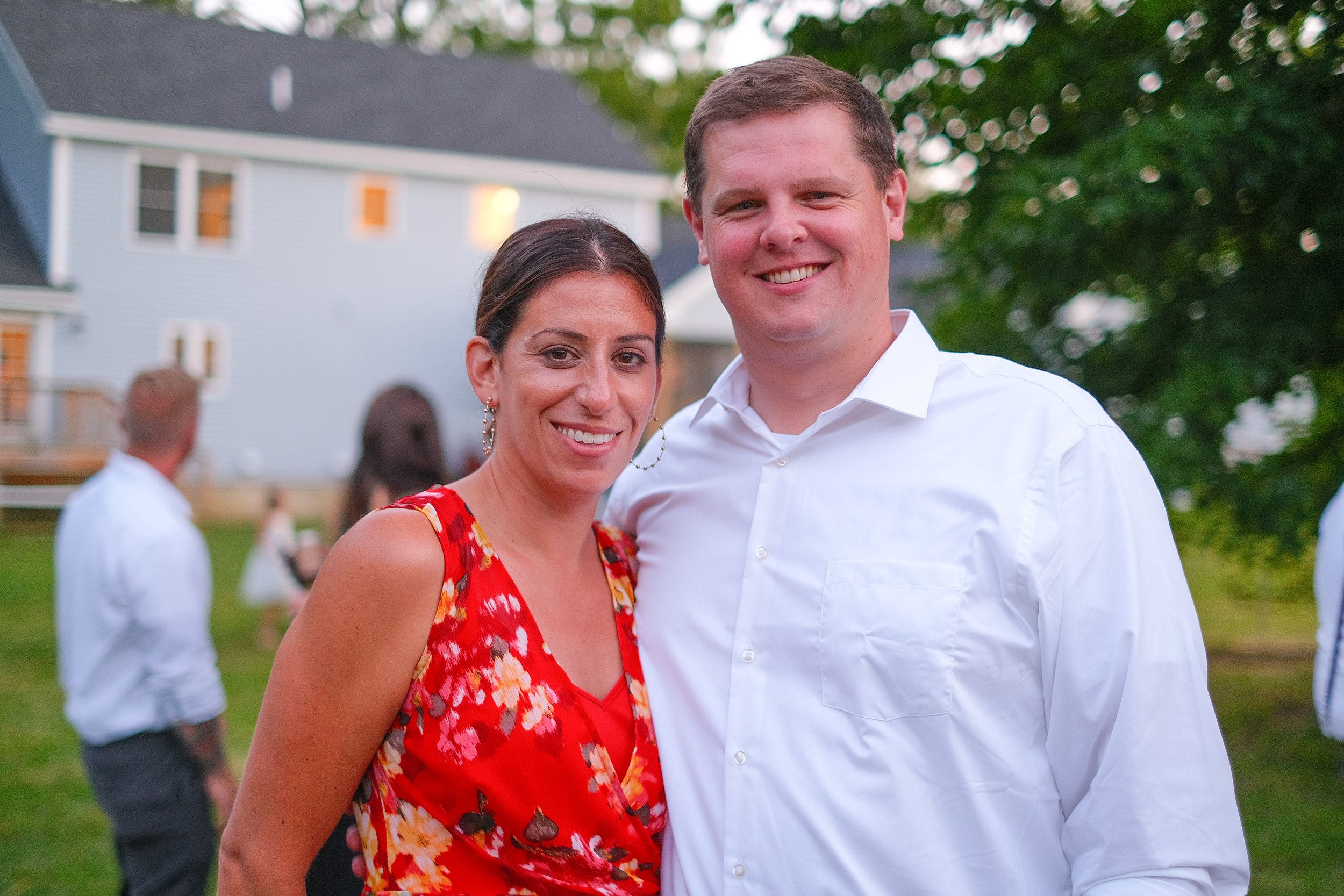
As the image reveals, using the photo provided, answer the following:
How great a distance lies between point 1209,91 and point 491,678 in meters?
4.79

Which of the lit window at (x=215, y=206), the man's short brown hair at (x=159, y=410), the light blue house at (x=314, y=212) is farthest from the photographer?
the lit window at (x=215, y=206)

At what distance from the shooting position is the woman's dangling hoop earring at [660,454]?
274 centimetres

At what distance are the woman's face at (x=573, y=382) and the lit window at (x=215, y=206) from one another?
16484 mm

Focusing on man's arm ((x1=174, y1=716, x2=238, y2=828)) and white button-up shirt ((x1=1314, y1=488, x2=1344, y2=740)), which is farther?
man's arm ((x1=174, y1=716, x2=238, y2=828))

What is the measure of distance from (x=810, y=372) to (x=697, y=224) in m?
0.50

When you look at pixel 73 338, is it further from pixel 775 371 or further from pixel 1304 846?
pixel 1304 846

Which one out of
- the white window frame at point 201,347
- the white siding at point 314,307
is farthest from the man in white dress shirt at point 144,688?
the white window frame at point 201,347

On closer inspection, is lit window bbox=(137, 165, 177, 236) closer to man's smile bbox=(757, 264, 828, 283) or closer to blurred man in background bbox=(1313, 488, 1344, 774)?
→ man's smile bbox=(757, 264, 828, 283)

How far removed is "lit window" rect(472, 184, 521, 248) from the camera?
67.5 ft

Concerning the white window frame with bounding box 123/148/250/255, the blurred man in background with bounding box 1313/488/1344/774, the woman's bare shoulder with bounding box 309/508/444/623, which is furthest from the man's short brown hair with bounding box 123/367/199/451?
the white window frame with bounding box 123/148/250/255

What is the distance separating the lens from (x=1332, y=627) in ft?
11.1

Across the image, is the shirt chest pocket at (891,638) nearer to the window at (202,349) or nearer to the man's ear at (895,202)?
the man's ear at (895,202)

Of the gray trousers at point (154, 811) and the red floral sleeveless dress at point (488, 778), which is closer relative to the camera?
the red floral sleeveless dress at point (488, 778)

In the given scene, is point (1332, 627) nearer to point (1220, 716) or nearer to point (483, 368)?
point (483, 368)
